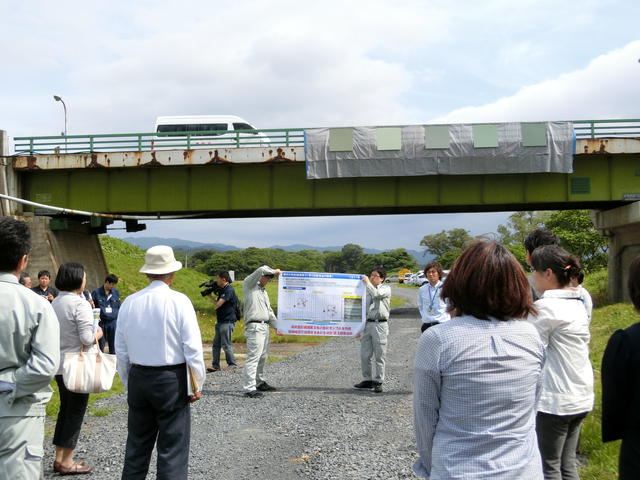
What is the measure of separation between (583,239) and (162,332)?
55.7 metres

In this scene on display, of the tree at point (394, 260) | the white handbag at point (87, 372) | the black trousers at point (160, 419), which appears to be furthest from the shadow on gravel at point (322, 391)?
the tree at point (394, 260)

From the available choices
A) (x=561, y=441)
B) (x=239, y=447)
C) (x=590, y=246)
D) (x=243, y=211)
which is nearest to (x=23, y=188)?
(x=243, y=211)

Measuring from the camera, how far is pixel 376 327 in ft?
32.9

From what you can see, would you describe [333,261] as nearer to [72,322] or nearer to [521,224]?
[521,224]

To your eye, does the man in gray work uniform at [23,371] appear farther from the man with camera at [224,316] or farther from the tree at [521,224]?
the tree at [521,224]

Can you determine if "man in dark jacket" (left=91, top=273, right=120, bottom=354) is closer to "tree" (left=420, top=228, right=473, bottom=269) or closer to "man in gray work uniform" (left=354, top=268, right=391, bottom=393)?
"man in gray work uniform" (left=354, top=268, right=391, bottom=393)

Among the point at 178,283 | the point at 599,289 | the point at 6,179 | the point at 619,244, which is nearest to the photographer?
the point at 6,179

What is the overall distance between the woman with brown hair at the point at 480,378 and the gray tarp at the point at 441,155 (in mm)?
19243

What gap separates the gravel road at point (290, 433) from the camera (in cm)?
596

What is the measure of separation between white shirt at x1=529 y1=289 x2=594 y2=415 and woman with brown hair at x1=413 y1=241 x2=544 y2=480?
1.40 meters

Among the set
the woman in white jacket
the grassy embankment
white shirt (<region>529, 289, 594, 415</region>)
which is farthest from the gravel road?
white shirt (<region>529, 289, 594, 415</region>)

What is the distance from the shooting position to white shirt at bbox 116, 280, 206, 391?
4.54 metres

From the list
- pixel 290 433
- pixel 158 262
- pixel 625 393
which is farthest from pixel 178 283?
pixel 625 393

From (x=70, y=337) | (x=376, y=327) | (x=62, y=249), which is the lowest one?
(x=376, y=327)
